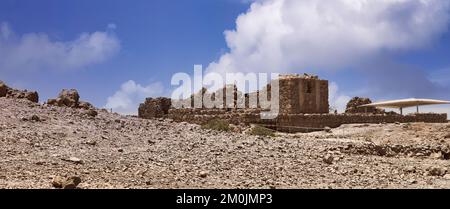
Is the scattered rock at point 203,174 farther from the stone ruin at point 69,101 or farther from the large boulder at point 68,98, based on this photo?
the large boulder at point 68,98

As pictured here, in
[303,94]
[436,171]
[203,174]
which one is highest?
[303,94]

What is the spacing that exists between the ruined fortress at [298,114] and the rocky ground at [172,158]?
7.73 meters

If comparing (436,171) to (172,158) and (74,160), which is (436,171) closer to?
(172,158)

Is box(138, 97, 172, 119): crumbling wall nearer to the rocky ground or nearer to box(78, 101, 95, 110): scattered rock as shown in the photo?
box(78, 101, 95, 110): scattered rock

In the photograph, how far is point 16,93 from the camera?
649 inches

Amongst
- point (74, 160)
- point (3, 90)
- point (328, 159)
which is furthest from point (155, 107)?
point (74, 160)

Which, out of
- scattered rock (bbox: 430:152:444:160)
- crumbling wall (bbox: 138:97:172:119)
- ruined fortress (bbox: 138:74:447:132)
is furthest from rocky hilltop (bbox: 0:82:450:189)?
crumbling wall (bbox: 138:97:172:119)

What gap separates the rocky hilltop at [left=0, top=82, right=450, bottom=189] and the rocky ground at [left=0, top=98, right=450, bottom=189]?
16 millimetres

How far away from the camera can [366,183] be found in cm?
914

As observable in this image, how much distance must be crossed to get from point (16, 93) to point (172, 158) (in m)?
8.79
